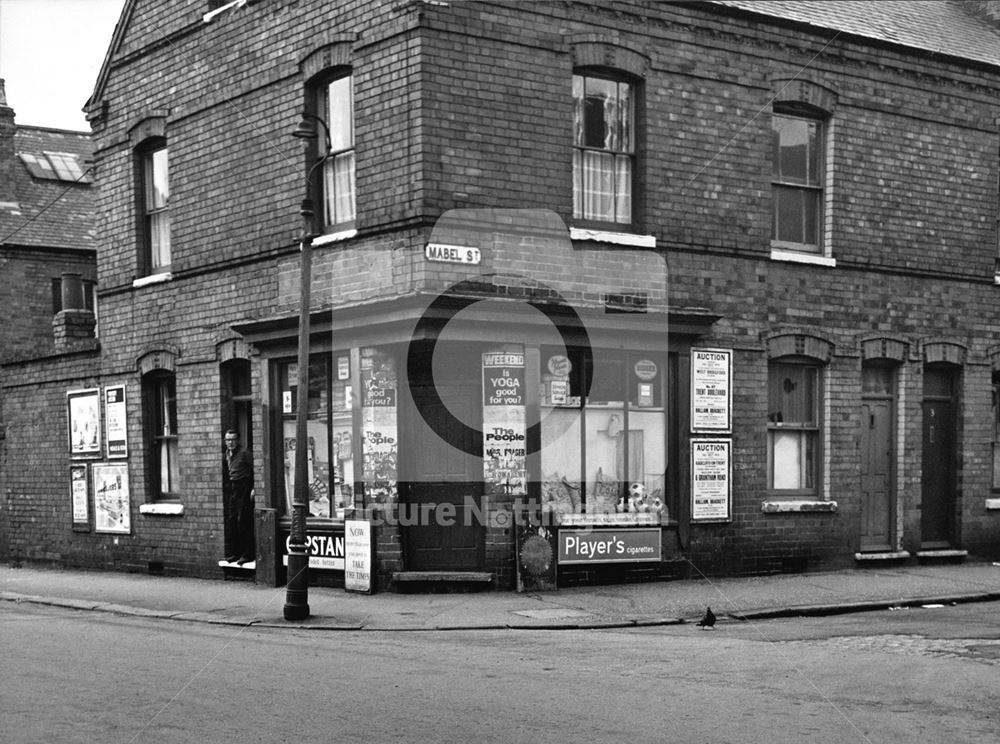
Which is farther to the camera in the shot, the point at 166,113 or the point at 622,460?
the point at 166,113

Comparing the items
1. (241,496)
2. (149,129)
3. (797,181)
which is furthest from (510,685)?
(149,129)

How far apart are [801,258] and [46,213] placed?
693 inches

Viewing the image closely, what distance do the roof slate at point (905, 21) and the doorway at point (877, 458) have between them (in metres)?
5.00

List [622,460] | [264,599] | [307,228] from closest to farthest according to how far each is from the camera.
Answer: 1. [307,228]
2. [264,599]
3. [622,460]

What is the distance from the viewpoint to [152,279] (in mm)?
17750

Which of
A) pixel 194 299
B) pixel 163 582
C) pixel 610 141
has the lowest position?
pixel 163 582

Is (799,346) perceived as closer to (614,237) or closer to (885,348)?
(885,348)

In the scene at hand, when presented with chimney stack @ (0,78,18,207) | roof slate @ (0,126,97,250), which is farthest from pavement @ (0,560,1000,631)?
chimney stack @ (0,78,18,207)

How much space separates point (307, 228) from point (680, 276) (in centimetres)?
531

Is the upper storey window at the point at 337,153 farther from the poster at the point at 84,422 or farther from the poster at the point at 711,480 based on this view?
the poster at the point at 84,422

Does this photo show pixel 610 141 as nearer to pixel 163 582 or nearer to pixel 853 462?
pixel 853 462

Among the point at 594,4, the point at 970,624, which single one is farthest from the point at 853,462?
the point at 594,4

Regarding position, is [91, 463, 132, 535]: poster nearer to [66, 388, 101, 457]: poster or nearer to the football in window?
[66, 388, 101, 457]: poster

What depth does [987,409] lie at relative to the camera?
1816cm
